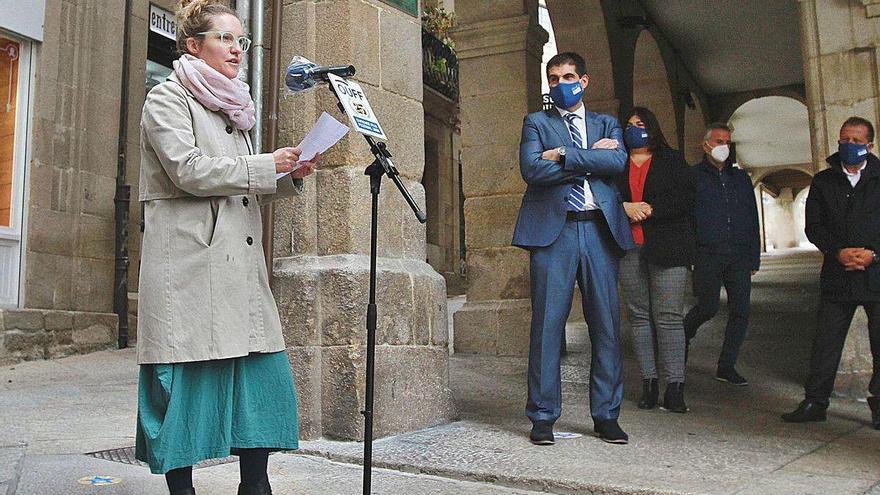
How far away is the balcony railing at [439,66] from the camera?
15.1 metres

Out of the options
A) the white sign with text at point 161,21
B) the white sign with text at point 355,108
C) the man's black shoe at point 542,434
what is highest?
the white sign with text at point 161,21

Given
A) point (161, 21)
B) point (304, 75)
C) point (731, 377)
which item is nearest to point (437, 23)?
point (161, 21)

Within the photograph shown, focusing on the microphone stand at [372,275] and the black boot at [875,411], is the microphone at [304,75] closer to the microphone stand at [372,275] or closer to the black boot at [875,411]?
the microphone stand at [372,275]

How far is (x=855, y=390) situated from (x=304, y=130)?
375 cm

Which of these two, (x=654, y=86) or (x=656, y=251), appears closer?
(x=656, y=251)

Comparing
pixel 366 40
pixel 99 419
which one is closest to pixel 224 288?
pixel 366 40

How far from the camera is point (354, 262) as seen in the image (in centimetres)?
401

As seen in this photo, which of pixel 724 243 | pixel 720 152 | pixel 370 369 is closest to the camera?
pixel 370 369

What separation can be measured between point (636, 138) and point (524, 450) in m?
2.12

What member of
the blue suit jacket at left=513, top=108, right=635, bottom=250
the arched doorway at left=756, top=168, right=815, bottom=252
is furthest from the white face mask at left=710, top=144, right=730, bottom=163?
the arched doorway at left=756, top=168, right=815, bottom=252

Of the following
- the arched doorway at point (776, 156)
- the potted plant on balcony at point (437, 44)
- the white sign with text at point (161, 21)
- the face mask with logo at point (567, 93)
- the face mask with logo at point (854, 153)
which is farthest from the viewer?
the arched doorway at point (776, 156)

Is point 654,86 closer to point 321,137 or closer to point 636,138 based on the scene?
point 636,138

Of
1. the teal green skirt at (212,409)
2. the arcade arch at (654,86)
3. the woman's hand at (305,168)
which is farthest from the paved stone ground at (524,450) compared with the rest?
the arcade arch at (654,86)

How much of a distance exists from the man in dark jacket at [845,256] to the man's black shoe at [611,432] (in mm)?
1215
